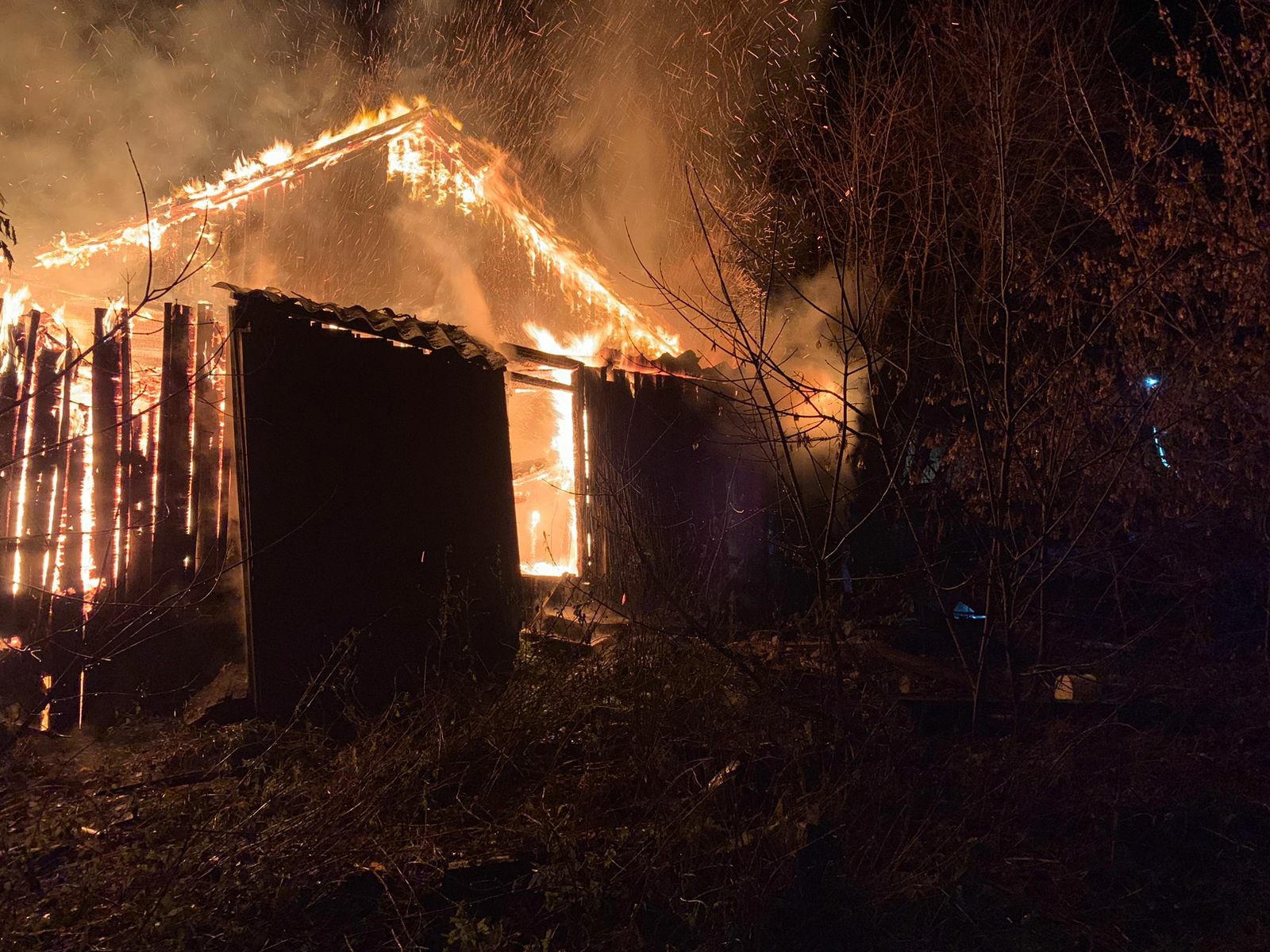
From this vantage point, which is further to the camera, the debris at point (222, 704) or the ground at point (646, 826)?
the debris at point (222, 704)

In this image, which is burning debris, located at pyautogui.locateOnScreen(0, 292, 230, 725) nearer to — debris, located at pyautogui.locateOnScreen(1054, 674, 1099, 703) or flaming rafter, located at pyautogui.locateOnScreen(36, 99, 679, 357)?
flaming rafter, located at pyautogui.locateOnScreen(36, 99, 679, 357)

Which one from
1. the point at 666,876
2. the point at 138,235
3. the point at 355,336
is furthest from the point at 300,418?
the point at 138,235

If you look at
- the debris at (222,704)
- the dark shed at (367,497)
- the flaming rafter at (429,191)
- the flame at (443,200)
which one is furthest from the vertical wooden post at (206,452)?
the flaming rafter at (429,191)

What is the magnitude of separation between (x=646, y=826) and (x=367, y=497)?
3045 millimetres

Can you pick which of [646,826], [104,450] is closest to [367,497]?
[104,450]

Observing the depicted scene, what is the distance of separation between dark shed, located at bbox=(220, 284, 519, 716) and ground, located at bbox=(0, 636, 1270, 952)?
528mm

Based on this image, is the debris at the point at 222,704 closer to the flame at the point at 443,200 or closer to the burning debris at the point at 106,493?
the burning debris at the point at 106,493

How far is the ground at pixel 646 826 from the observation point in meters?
3.38

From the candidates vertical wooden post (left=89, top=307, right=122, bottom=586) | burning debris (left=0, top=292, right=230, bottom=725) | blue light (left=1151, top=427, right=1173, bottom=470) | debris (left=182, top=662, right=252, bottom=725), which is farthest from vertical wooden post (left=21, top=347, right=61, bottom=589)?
blue light (left=1151, top=427, right=1173, bottom=470)

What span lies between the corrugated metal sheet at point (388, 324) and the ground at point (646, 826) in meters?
2.59

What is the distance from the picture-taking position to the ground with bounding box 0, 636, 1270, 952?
338 cm

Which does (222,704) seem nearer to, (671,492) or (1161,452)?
(671,492)

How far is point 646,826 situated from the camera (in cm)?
394

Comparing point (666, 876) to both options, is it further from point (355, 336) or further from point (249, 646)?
point (355, 336)
